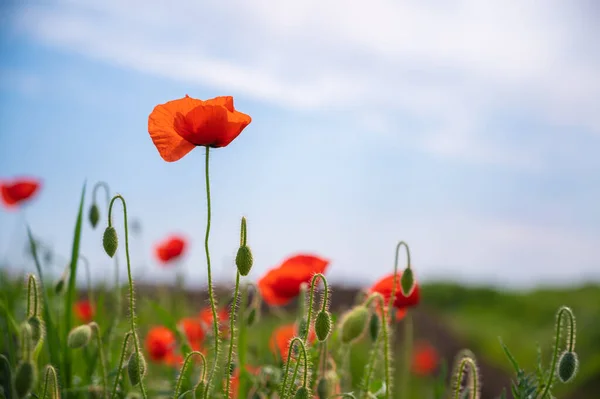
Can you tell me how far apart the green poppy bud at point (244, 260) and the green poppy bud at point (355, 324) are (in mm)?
368

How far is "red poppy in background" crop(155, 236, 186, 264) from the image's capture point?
11.8 feet

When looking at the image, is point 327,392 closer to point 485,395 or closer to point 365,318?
point 365,318

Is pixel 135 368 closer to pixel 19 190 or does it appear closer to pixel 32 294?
pixel 32 294

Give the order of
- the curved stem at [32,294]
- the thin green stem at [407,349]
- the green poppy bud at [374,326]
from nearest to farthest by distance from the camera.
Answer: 1. the curved stem at [32,294]
2. the green poppy bud at [374,326]
3. the thin green stem at [407,349]

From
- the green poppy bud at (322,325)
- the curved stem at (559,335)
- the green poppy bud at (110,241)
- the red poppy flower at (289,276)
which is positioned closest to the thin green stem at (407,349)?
the red poppy flower at (289,276)

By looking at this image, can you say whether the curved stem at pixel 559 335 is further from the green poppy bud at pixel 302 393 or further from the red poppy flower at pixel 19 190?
the red poppy flower at pixel 19 190

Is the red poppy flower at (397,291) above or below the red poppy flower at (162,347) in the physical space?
above

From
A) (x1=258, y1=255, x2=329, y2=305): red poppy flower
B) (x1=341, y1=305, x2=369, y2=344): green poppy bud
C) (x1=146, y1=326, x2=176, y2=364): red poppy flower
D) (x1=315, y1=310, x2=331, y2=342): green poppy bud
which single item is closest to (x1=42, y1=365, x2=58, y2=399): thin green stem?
(x1=315, y1=310, x2=331, y2=342): green poppy bud

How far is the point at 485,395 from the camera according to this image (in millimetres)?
6977

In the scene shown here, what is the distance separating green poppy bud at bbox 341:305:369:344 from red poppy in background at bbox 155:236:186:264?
77.6 inches

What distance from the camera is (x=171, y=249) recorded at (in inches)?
141

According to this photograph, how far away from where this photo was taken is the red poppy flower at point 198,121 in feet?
5.04

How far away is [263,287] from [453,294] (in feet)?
36.1

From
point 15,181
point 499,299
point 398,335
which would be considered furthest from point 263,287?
point 499,299
